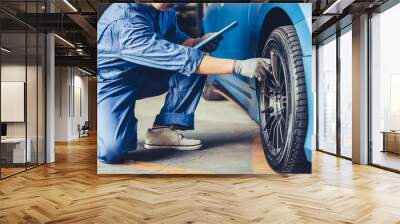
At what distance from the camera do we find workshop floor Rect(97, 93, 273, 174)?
19.8 feet

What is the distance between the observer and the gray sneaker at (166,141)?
6.08 metres

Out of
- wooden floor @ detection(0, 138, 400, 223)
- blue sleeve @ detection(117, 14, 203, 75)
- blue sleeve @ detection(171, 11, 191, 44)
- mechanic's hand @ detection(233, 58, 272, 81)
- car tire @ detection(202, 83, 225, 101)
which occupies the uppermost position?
blue sleeve @ detection(171, 11, 191, 44)

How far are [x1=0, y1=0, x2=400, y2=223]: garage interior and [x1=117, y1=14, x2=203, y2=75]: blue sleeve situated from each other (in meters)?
0.46

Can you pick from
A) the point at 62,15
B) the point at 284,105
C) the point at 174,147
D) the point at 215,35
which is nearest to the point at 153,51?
the point at 215,35

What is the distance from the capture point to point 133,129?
239 inches

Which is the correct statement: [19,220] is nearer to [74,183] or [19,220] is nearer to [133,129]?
[74,183]

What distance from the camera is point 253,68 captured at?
6.04 m

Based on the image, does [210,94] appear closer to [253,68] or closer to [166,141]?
[253,68]

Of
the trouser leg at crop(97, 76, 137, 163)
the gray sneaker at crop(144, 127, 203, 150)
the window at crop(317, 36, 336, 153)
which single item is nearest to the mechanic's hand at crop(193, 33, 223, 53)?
the trouser leg at crop(97, 76, 137, 163)

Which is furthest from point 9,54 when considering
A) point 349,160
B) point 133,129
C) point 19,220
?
point 349,160

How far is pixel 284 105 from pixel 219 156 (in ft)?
4.48

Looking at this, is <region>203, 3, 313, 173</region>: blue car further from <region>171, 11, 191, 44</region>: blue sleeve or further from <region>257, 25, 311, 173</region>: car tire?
<region>171, 11, 191, 44</region>: blue sleeve

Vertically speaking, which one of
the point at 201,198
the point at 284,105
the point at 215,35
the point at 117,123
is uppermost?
the point at 215,35

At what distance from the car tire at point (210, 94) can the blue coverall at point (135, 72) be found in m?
0.10
